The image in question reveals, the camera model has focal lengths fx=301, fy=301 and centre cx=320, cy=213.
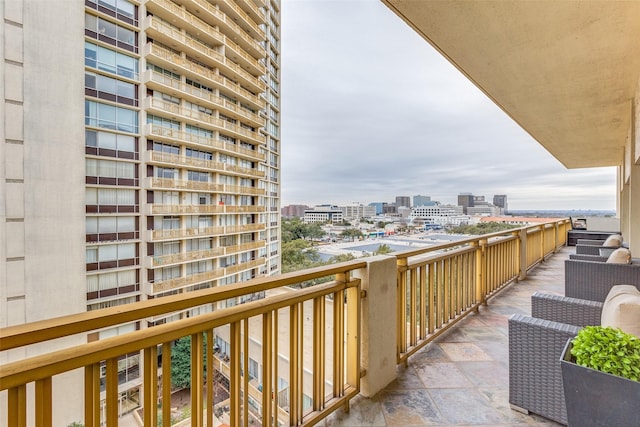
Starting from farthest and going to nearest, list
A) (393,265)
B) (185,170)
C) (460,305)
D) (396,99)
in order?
1. (396,99)
2. (460,305)
3. (185,170)
4. (393,265)

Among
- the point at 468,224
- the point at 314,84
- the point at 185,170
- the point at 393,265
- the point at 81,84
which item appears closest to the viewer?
the point at 81,84

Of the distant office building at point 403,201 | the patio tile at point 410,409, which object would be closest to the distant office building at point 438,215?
the distant office building at point 403,201

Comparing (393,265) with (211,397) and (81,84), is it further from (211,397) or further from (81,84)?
(81,84)

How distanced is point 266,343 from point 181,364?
0.37 meters

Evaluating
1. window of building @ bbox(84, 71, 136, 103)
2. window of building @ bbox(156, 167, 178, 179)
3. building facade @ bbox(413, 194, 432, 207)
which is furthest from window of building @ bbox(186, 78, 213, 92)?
building facade @ bbox(413, 194, 432, 207)

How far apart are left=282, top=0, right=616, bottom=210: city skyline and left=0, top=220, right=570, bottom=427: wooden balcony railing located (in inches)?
108

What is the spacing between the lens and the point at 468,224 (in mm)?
4172

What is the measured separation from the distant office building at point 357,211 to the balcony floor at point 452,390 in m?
1.88

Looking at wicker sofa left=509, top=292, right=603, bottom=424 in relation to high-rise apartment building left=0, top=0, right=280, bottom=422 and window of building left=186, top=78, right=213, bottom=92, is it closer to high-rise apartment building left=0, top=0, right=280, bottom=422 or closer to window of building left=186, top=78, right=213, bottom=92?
high-rise apartment building left=0, top=0, right=280, bottom=422

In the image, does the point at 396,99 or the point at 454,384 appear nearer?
the point at 454,384

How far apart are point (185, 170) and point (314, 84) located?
5.64m

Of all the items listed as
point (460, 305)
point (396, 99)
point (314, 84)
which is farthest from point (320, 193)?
point (460, 305)

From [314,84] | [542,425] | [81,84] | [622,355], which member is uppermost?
[314,84]

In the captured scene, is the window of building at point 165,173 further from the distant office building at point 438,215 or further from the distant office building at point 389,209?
the distant office building at point 389,209
